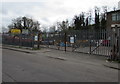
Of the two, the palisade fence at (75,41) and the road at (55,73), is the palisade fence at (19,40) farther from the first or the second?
the road at (55,73)

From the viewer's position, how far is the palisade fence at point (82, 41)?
1306 centimetres

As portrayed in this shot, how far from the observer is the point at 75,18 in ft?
215

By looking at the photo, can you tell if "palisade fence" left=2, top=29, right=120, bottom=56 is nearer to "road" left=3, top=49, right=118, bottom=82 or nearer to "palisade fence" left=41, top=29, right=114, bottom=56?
"palisade fence" left=41, top=29, right=114, bottom=56

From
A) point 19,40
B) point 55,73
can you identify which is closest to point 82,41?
point 55,73

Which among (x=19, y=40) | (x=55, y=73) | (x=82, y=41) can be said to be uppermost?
(x=19, y=40)

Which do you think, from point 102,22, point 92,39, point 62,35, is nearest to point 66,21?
point 102,22

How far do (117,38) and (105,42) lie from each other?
2.04m

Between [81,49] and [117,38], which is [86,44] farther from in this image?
[117,38]

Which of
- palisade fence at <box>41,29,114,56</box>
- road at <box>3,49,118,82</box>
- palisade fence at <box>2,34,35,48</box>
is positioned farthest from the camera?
palisade fence at <box>2,34,35,48</box>

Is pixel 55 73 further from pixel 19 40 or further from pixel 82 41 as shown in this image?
pixel 19 40

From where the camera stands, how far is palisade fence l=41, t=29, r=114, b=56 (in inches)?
514

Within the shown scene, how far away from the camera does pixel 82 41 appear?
16.1 metres

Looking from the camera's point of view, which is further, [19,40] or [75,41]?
[19,40]

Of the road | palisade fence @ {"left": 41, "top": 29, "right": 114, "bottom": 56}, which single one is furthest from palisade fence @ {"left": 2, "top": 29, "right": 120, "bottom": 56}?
the road
